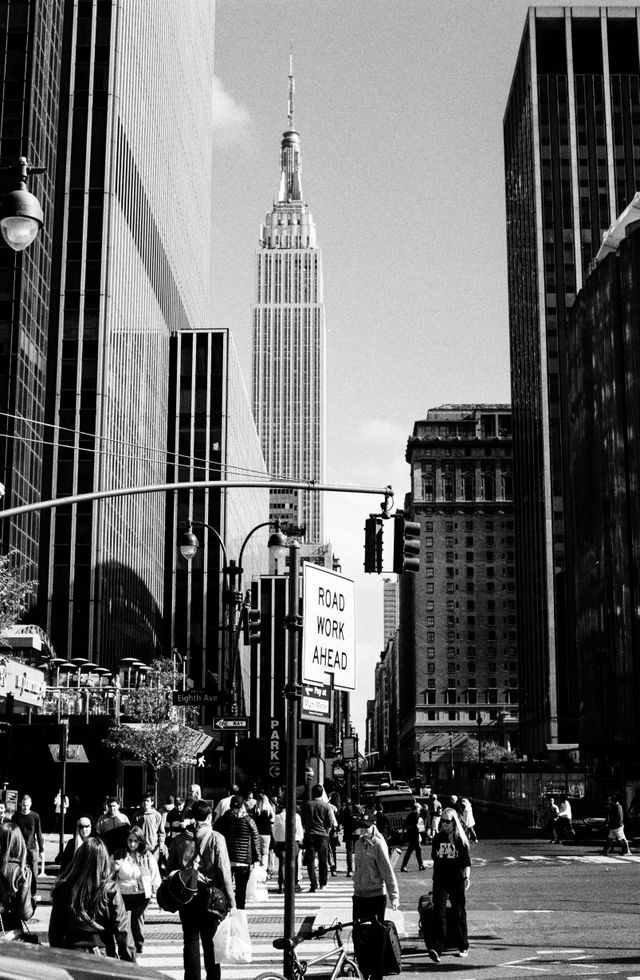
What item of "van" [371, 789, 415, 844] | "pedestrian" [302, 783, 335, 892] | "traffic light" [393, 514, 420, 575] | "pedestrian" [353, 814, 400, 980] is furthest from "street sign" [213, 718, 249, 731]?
"pedestrian" [353, 814, 400, 980]

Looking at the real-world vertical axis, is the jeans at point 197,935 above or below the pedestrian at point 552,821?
above

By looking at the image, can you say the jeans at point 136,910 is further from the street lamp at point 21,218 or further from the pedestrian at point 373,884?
the street lamp at point 21,218

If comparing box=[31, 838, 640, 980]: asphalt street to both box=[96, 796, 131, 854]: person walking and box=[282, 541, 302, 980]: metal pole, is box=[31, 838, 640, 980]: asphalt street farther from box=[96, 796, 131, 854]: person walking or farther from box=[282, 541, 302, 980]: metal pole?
box=[282, 541, 302, 980]: metal pole

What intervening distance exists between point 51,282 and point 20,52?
51.6 ft

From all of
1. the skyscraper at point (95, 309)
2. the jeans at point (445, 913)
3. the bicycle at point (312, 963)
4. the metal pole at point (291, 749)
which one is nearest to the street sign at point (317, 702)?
the metal pole at point (291, 749)

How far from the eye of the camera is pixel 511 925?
61.1 feet

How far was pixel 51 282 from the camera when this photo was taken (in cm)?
7756

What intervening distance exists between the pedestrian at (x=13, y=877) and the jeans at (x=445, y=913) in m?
5.23

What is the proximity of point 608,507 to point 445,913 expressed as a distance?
85.2 m

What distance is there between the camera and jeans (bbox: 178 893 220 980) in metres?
12.2

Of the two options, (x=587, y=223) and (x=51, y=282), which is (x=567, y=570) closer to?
(x=587, y=223)

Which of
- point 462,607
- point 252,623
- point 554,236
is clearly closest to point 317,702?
point 252,623

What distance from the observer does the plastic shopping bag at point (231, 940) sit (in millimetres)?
12086

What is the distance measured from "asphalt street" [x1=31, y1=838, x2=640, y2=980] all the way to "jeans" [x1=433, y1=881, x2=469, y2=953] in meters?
0.23
